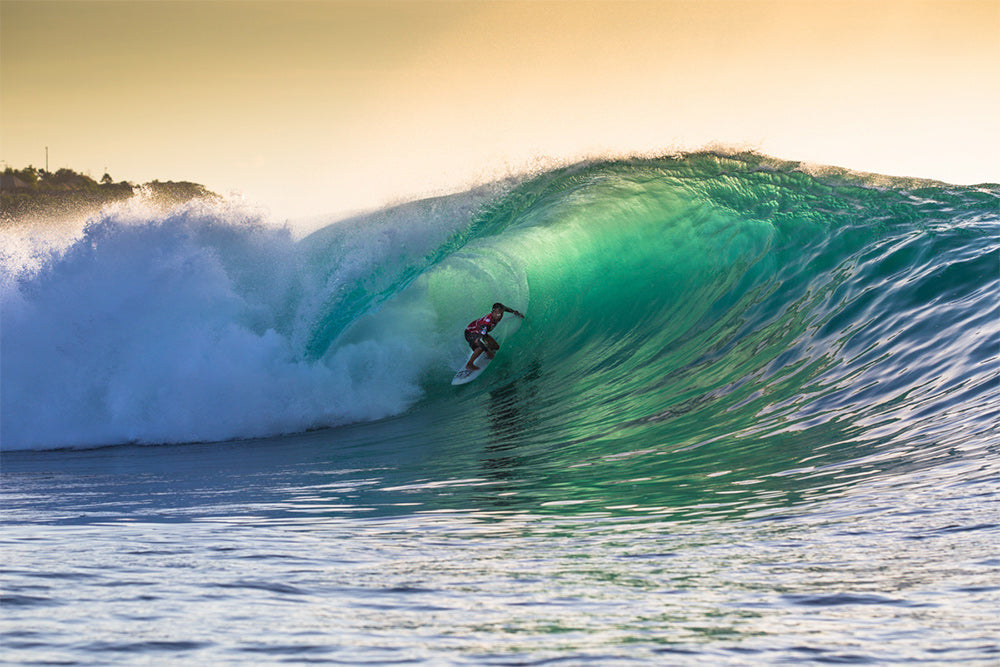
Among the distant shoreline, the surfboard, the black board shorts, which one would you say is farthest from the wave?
the distant shoreline

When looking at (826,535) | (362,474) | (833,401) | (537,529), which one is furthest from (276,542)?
(833,401)

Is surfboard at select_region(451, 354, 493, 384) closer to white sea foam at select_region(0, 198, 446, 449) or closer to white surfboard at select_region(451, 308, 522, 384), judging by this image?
white surfboard at select_region(451, 308, 522, 384)

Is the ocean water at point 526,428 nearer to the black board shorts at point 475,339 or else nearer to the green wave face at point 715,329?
the green wave face at point 715,329

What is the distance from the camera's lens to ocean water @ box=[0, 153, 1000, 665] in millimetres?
2521

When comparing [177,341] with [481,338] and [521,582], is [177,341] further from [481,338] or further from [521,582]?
[521,582]

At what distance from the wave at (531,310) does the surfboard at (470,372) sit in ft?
0.61

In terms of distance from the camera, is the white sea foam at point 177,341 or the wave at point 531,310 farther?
the white sea foam at point 177,341

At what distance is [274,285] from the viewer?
1188 cm

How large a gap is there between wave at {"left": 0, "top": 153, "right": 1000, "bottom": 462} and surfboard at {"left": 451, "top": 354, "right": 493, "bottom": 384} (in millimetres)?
187

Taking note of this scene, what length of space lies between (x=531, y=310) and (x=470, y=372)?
1.76 m

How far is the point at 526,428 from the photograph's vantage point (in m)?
8.19

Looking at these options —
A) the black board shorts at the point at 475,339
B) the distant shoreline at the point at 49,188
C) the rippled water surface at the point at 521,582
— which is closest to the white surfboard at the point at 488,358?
the black board shorts at the point at 475,339

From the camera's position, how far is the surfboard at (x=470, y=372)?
1079 cm

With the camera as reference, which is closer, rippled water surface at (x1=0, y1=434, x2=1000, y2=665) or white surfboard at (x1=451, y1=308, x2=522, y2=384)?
rippled water surface at (x1=0, y1=434, x2=1000, y2=665)
